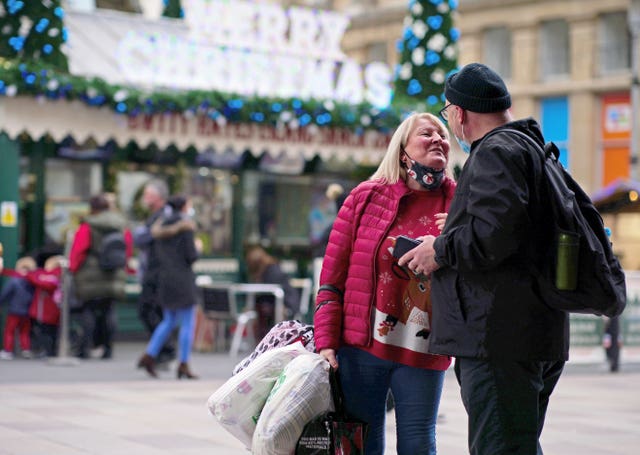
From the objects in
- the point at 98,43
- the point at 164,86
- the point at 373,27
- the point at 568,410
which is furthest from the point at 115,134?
the point at 373,27

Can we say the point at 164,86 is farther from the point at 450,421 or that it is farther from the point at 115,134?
the point at 450,421

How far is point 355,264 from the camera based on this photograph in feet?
17.9

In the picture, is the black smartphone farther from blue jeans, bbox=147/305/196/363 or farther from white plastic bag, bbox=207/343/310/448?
blue jeans, bbox=147/305/196/363

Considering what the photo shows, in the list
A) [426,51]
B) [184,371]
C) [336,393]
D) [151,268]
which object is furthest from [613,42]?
[336,393]

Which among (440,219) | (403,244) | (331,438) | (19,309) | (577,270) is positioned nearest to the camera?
(577,270)

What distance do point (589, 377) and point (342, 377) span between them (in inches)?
404

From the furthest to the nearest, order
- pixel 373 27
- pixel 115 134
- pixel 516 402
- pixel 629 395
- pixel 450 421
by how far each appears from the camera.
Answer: pixel 373 27 → pixel 115 134 → pixel 629 395 → pixel 450 421 → pixel 516 402

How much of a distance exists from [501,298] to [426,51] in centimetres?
1721

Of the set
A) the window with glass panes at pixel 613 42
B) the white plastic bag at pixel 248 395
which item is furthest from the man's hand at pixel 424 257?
the window with glass panes at pixel 613 42

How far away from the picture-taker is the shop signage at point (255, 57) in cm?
1769

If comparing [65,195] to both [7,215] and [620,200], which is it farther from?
[620,200]

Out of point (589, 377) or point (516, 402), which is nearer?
point (516, 402)

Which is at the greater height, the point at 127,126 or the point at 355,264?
the point at 127,126

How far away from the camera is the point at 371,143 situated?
19.5 meters
